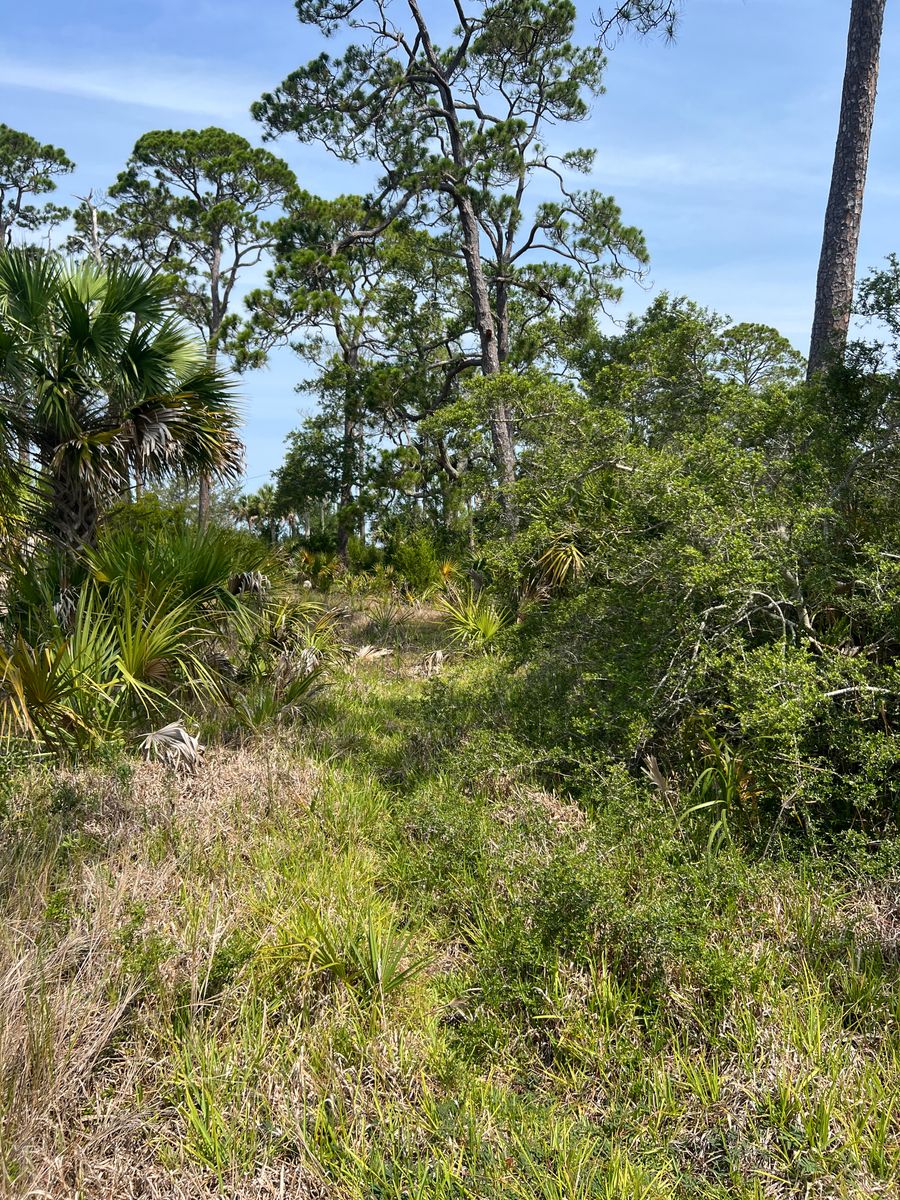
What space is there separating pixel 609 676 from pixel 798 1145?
9.67ft

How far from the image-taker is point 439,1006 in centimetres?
323

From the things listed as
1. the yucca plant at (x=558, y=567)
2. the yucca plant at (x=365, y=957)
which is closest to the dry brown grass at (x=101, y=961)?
the yucca plant at (x=365, y=957)

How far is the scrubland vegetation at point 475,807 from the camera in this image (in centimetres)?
256

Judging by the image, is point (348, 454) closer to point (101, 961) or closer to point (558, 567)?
point (558, 567)

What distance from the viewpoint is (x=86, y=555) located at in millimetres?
6582

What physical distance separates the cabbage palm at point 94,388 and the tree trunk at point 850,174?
5.65 m

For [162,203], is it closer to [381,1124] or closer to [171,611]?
[171,611]

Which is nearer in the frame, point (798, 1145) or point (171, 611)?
point (798, 1145)

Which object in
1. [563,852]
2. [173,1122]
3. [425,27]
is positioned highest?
[425,27]

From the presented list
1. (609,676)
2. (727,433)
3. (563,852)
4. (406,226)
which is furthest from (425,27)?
(563,852)

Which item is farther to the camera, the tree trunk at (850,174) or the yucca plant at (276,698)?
the tree trunk at (850,174)

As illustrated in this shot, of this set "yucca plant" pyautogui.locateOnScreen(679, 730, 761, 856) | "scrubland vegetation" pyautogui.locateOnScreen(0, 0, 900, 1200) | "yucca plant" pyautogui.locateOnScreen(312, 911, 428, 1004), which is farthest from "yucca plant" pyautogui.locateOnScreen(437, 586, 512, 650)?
"yucca plant" pyautogui.locateOnScreen(312, 911, 428, 1004)

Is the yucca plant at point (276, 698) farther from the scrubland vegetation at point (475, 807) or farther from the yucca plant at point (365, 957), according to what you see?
the yucca plant at point (365, 957)

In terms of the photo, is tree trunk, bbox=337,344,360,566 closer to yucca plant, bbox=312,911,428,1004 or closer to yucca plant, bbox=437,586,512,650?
yucca plant, bbox=437,586,512,650
